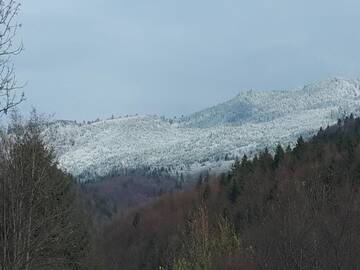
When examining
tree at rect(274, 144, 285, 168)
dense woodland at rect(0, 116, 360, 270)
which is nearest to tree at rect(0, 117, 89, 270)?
dense woodland at rect(0, 116, 360, 270)

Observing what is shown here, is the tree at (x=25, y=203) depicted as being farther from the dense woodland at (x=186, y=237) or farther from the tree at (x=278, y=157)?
the tree at (x=278, y=157)

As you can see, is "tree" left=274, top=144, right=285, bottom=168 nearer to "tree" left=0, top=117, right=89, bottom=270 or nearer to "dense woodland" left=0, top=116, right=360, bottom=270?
"dense woodland" left=0, top=116, right=360, bottom=270

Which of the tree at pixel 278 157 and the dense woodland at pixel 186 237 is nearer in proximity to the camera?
the dense woodland at pixel 186 237

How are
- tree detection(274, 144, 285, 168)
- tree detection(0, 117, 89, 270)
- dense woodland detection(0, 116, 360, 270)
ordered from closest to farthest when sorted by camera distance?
tree detection(0, 117, 89, 270) < dense woodland detection(0, 116, 360, 270) < tree detection(274, 144, 285, 168)

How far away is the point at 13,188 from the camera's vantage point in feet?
56.7

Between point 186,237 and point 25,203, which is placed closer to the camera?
point 25,203

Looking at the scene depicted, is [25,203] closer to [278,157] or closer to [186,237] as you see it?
[186,237]

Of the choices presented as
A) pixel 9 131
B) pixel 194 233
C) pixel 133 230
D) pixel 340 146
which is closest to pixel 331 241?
pixel 9 131

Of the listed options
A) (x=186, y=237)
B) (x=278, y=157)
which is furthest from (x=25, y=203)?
(x=278, y=157)

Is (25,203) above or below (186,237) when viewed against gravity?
above

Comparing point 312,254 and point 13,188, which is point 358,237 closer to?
point 312,254

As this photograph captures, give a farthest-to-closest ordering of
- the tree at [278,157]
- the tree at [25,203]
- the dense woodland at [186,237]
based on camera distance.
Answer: the tree at [278,157] < the dense woodland at [186,237] < the tree at [25,203]

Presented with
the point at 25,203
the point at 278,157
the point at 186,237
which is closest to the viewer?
the point at 25,203

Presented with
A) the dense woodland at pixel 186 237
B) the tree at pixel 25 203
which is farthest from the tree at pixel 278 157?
the tree at pixel 25 203
